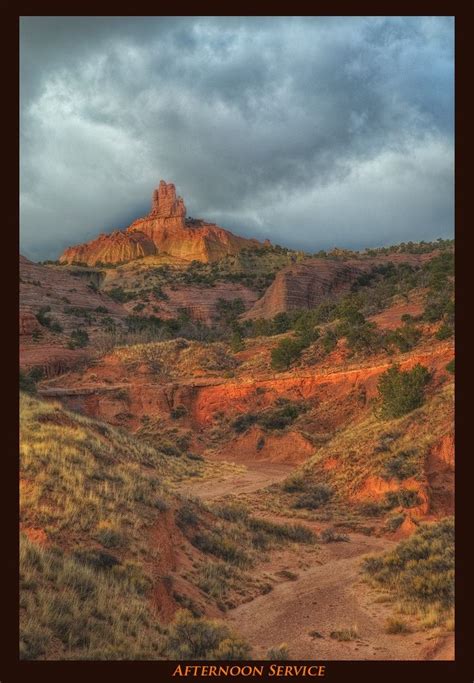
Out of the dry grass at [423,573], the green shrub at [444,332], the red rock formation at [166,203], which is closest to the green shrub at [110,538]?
the dry grass at [423,573]

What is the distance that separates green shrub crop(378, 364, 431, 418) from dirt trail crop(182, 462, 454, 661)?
869cm

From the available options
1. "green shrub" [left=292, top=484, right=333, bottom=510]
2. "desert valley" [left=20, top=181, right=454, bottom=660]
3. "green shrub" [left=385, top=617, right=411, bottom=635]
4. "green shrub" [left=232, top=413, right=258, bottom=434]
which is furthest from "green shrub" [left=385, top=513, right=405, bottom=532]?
"green shrub" [left=232, top=413, right=258, bottom=434]

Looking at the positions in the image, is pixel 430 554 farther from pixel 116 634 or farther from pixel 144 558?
pixel 116 634

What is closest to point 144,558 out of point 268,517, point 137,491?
point 137,491

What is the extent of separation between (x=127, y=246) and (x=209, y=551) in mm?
148444

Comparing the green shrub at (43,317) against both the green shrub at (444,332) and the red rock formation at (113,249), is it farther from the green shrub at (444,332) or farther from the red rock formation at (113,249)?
the red rock formation at (113,249)

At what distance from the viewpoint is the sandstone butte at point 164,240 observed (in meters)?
148

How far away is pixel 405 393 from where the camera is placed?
23281mm

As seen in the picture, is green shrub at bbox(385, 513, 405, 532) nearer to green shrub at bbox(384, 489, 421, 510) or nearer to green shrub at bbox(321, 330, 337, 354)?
green shrub at bbox(384, 489, 421, 510)

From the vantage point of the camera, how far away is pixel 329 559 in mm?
14109

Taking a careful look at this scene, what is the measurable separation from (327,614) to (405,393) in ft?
48.2

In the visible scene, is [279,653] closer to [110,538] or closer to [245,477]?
[110,538]
